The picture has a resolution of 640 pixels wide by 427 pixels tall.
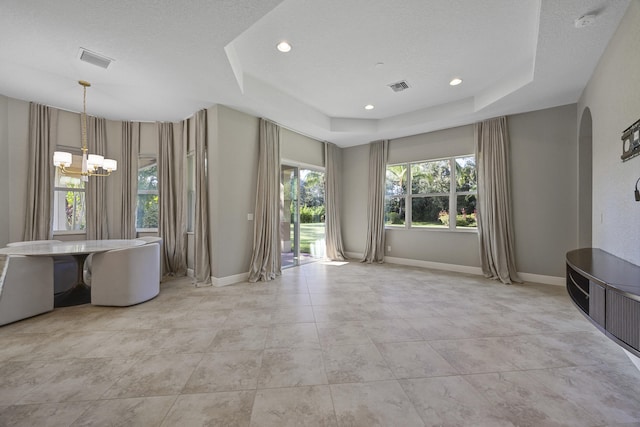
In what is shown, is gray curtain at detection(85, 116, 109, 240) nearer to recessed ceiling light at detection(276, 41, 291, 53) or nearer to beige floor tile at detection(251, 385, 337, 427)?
recessed ceiling light at detection(276, 41, 291, 53)

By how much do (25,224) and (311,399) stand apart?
210 inches

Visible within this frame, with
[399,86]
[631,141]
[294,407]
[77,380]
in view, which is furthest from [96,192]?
[631,141]

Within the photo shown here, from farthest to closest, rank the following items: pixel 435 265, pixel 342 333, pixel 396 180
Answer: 1. pixel 396 180
2. pixel 435 265
3. pixel 342 333

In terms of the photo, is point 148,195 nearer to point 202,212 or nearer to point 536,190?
point 202,212

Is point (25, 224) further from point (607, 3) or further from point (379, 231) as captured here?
point (607, 3)

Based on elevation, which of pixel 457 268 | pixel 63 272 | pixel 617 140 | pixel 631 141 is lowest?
pixel 457 268

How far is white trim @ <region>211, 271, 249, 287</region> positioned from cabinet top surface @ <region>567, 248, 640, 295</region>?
13.9 feet

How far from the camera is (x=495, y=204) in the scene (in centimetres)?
470

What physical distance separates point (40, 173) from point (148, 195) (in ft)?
5.01

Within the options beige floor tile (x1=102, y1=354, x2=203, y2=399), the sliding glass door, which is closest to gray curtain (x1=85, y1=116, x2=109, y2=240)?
the sliding glass door

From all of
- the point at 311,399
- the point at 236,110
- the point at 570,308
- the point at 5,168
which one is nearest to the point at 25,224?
the point at 5,168

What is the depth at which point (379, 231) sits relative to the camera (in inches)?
247

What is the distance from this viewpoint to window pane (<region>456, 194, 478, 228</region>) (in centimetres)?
521

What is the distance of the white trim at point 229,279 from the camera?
14.0 ft
